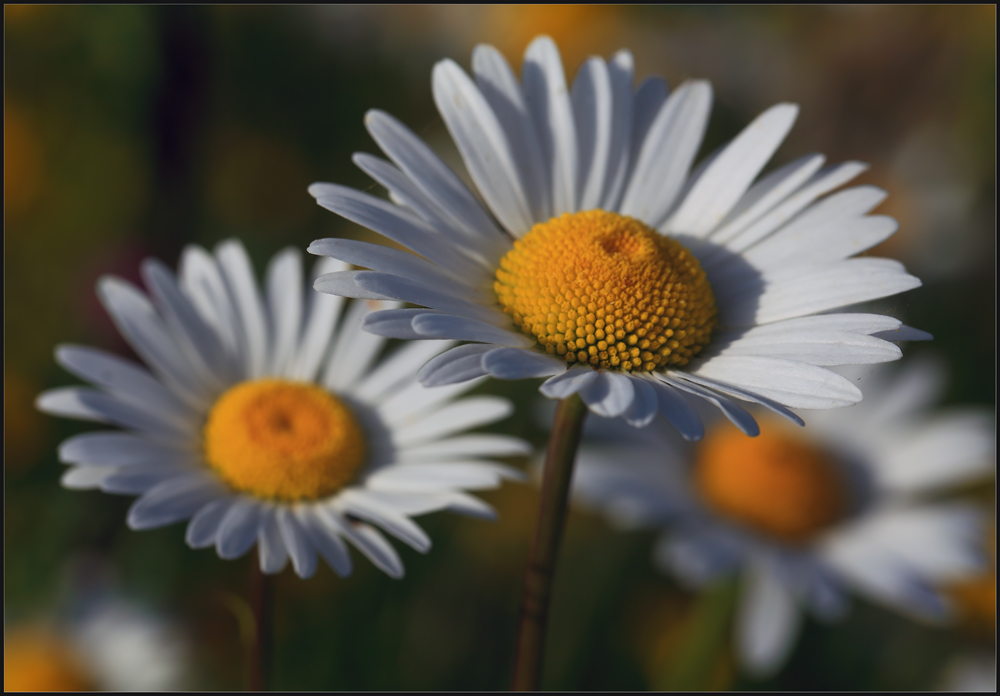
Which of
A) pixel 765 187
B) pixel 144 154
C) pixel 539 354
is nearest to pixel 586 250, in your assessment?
pixel 539 354

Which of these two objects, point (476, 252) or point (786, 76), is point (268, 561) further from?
point (786, 76)

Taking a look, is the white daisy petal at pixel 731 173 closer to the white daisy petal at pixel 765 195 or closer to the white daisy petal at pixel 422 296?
the white daisy petal at pixel 765 195

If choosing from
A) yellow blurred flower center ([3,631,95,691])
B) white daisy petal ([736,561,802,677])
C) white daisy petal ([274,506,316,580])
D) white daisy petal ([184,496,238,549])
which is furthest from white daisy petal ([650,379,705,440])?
yellow blurred flower center ([3,631,95,691])

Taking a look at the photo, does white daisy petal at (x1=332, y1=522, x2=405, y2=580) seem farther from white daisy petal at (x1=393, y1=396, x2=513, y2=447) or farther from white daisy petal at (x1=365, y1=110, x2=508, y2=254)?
white daisy petal at (x1=365, y1=110, x2=508, y2=254)

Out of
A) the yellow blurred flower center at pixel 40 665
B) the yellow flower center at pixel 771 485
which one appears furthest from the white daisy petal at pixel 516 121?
the yellow blurred flower center at pixel 40 665

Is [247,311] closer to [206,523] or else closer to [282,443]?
[282,443]
